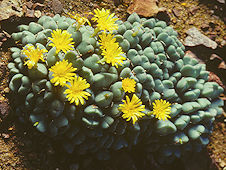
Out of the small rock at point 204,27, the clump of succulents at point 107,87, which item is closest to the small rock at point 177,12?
the small rock at point 204,27

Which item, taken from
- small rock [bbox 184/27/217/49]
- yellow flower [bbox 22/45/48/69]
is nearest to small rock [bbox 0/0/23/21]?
yellow flower [bbox 22/45/48/69]

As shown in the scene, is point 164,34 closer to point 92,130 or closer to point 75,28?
point 75,28

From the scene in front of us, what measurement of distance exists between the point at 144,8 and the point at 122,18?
41cm

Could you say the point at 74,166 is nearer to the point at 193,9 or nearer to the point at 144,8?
the point at 144,8

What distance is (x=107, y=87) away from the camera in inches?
122

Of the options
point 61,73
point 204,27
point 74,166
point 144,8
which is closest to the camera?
point 61,73

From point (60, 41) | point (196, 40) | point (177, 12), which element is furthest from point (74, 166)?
point (177, 12)

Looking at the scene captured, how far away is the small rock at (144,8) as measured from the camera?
4.06 metres

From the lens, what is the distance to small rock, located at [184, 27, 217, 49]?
4438 millimetres

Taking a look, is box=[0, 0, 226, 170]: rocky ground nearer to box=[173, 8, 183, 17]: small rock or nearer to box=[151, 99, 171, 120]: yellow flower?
box=[173, 8, 183, 17]: small rock

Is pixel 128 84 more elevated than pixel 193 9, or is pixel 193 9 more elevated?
pixel 193 9

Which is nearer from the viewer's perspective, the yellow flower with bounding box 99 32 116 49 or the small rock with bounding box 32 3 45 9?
the yellow flower with bounding box 99 32 116 49

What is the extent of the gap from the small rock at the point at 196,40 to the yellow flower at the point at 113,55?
1922mm

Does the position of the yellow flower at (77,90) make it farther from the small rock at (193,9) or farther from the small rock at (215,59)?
the small rock at (193,9)
